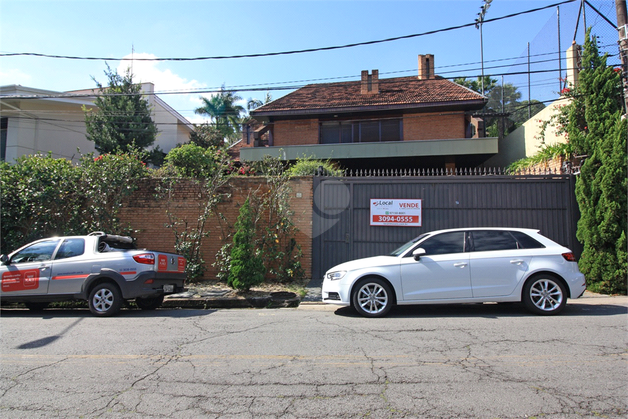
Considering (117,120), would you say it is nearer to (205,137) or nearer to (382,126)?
(205,137)

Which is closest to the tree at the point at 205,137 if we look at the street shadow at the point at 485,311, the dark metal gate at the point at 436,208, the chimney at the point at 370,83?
the chimney at the point at 370,83

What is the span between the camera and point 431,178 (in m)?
11.2

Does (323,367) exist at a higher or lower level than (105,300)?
lower

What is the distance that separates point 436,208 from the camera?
11.1 meters


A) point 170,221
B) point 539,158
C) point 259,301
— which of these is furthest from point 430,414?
point 539,158

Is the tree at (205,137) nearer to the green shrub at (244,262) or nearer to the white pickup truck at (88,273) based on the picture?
the green shrub at (244,262)

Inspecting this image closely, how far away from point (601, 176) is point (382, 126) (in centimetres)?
1268

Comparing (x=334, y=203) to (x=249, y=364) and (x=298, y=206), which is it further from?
(x=249, y=364)

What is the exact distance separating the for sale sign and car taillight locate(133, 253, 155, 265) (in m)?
5.83

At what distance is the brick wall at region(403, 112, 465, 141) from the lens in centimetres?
2033

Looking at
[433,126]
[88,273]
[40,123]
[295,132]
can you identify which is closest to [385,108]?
[433,126]

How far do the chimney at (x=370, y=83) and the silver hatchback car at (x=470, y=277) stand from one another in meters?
16.8

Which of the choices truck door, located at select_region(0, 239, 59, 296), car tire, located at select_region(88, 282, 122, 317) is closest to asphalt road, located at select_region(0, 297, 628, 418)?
car tire, located at select_region(88, 282, 122, 317)

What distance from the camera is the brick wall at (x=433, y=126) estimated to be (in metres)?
20.3
